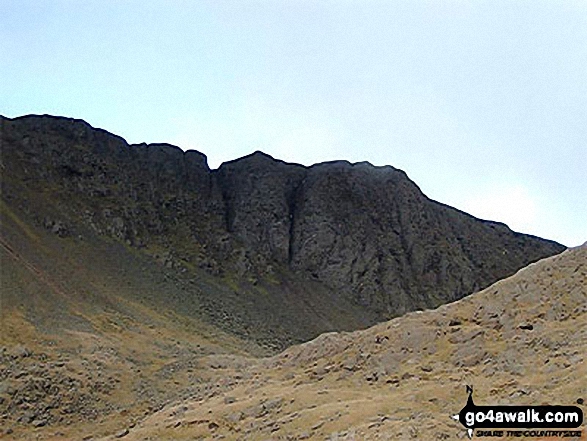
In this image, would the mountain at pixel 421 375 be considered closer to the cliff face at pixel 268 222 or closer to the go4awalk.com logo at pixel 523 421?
the go4awalk.com logo at pixel 523 421

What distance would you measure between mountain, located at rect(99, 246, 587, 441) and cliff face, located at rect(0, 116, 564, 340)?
3305 centimetres

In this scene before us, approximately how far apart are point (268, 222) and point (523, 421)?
2505 inches

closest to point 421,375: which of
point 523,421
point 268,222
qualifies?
point 523,421

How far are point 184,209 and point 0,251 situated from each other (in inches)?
1082

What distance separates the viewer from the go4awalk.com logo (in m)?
17.1

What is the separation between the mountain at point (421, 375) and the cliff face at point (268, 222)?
1301 inches

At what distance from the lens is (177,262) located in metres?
67.2

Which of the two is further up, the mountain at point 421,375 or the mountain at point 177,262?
the mountain at point 177,262

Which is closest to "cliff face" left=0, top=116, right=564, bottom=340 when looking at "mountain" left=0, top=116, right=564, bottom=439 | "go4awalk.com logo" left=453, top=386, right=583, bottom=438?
"mountain" left=0, top=116, right=564, bottom=439

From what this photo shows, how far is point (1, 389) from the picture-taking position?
3641 cm

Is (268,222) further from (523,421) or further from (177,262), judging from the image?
(523,421)

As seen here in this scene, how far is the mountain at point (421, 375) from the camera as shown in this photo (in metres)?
20.4

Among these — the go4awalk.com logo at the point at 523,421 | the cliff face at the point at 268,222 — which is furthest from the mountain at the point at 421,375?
the cliff face at the point at 268,222

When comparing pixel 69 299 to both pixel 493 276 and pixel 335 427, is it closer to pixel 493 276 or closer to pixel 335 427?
pixel 335 427
